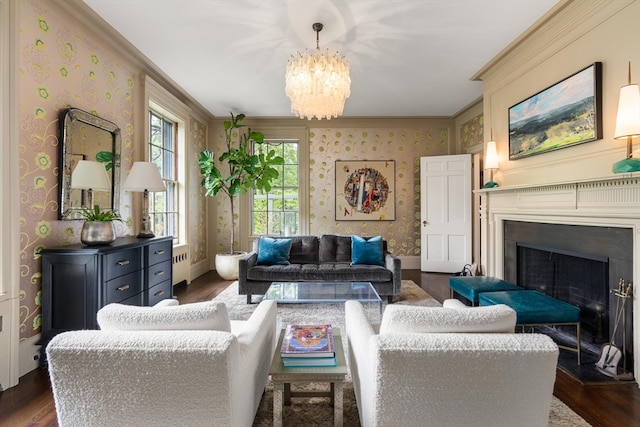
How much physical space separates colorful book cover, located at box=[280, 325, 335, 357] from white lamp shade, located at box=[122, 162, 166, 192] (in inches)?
81.4

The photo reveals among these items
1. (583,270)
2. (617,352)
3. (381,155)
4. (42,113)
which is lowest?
(617,352)

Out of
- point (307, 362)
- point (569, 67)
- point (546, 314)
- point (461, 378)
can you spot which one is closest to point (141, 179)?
point (307, 362)

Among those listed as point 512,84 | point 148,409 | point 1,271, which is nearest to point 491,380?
point 148,409

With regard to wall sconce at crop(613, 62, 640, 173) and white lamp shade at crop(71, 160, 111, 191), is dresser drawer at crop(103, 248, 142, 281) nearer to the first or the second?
white lamp shade at crop(71, 160, 111, 191)

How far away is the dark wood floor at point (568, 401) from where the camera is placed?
169cm

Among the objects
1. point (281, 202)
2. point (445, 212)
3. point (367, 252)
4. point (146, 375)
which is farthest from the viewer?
point (281, 202)

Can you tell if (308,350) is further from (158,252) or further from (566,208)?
(566,208)

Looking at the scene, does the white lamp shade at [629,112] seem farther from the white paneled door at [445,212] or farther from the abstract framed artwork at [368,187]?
the abstract framed artwork at [368,187]

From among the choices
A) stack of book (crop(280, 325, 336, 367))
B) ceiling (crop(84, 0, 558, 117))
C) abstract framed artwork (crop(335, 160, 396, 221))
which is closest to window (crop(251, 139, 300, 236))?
abstract framed artwork (crop(335, 160, 396, 221))

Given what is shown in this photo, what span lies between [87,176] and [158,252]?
890 millimetres

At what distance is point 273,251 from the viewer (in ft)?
12.9

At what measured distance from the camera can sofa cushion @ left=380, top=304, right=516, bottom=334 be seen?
124 centimetres

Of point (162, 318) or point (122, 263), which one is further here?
point (122, 263)

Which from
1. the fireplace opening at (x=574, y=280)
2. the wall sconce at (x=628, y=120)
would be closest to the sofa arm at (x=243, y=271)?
the fireplace opening at (x=574, y=280)
